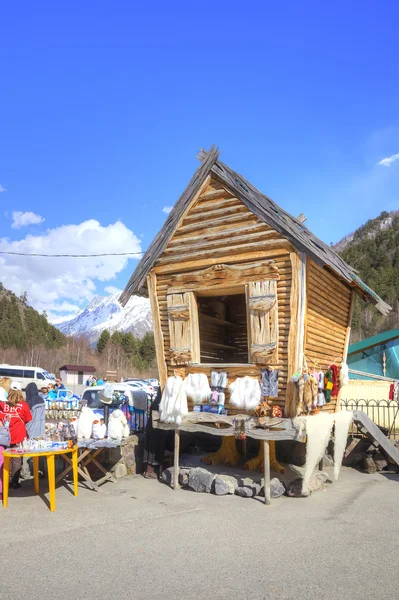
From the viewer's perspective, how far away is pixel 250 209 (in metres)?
10.7

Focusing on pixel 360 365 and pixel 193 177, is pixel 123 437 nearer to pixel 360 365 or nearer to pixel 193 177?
pixel 193 177

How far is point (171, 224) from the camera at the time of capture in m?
11.7

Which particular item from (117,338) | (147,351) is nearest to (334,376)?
(147,351)

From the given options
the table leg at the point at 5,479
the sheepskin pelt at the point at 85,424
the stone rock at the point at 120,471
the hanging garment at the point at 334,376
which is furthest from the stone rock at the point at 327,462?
the table leg at the point at 5,479

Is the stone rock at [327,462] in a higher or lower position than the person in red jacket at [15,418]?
lower

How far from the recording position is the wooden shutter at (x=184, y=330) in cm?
1098

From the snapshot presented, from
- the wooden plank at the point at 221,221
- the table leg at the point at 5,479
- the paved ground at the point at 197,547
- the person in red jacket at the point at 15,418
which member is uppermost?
the wooden plank at the point at 221,221

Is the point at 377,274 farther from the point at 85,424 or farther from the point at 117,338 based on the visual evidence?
the point at 85,424

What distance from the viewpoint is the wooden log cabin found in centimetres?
992

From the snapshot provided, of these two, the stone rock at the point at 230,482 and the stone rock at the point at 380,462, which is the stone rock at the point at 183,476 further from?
the stone rock at the point at 380,462

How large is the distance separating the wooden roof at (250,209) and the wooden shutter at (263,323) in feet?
3.49

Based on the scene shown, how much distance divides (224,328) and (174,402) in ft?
18.1

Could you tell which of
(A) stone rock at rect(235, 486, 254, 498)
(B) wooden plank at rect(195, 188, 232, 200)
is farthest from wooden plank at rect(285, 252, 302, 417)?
(B) wooden plank at rect(195, 188, 232, 200)

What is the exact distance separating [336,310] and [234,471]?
4.65 meters
